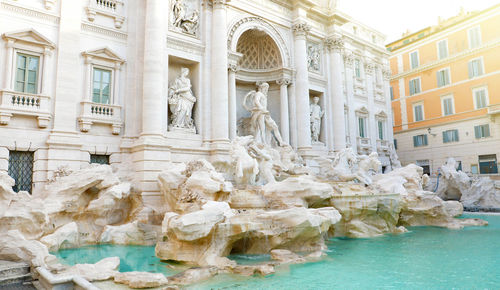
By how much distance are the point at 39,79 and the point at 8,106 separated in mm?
1323

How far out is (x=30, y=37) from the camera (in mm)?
11016

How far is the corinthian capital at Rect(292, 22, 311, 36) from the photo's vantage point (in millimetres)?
17814

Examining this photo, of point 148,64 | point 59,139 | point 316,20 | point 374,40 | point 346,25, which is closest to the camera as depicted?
point 59,139

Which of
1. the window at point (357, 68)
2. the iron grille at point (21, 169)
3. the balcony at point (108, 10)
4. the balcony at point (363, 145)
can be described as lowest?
the iron grille at point (21, 169)

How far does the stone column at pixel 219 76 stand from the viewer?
14.0 meters

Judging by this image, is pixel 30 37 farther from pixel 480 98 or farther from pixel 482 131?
pixel 480 98

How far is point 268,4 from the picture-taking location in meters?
17.2

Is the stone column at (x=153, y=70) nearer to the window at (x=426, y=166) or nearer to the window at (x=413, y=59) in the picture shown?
the window at (x=426, y=166)

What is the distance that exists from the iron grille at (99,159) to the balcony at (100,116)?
2.89ft

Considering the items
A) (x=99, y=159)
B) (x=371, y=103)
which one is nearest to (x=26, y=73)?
(x=99, y=159)

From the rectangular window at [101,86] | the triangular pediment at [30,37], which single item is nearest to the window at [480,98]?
the rectangular window at [101,86]

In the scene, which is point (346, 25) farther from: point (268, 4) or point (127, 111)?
point (127, 111)

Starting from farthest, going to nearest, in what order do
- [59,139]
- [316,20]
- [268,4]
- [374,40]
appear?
[374,40] → [316,20] → [268,4] → [59,139]

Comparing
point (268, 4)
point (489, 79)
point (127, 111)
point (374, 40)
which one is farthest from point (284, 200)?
point (489, 79)
